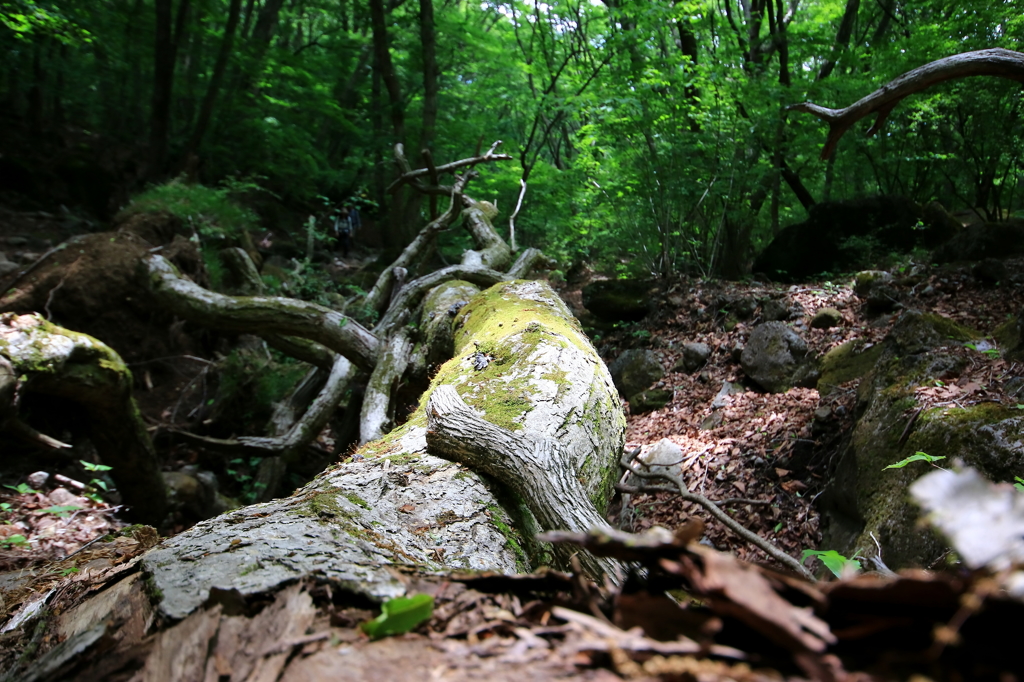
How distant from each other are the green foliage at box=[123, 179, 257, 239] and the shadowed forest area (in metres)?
0.08

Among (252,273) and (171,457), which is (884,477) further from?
(252,273)

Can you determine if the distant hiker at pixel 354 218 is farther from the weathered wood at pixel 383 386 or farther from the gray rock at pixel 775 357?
the gray rock at pixel 775 357

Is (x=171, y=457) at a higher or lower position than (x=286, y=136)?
lower

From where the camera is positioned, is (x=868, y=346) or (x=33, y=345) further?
(x=868, y=346)

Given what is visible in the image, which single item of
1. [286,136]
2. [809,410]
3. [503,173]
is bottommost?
[809,410]

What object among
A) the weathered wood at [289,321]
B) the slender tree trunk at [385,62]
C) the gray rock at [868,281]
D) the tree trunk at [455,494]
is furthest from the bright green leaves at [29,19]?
the gray rock at [868,281]

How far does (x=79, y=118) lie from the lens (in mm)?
12438

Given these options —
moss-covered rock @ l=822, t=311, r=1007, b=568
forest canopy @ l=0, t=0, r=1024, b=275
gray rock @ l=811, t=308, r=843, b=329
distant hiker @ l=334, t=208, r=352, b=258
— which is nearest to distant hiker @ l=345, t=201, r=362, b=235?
distant hiker @ l=334, t=208, r=352, b=258

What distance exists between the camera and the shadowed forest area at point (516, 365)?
84 cm

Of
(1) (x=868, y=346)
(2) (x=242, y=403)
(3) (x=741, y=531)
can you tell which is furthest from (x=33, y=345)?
(1) (x=868, y=346)

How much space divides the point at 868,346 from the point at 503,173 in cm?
889

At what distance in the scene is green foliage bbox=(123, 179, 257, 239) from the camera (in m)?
8.45

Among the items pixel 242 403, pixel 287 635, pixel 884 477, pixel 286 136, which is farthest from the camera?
pixel 286 136

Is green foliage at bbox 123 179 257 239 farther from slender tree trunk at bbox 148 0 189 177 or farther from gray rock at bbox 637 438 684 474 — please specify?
gray rock at bbox 637 438 684 474
